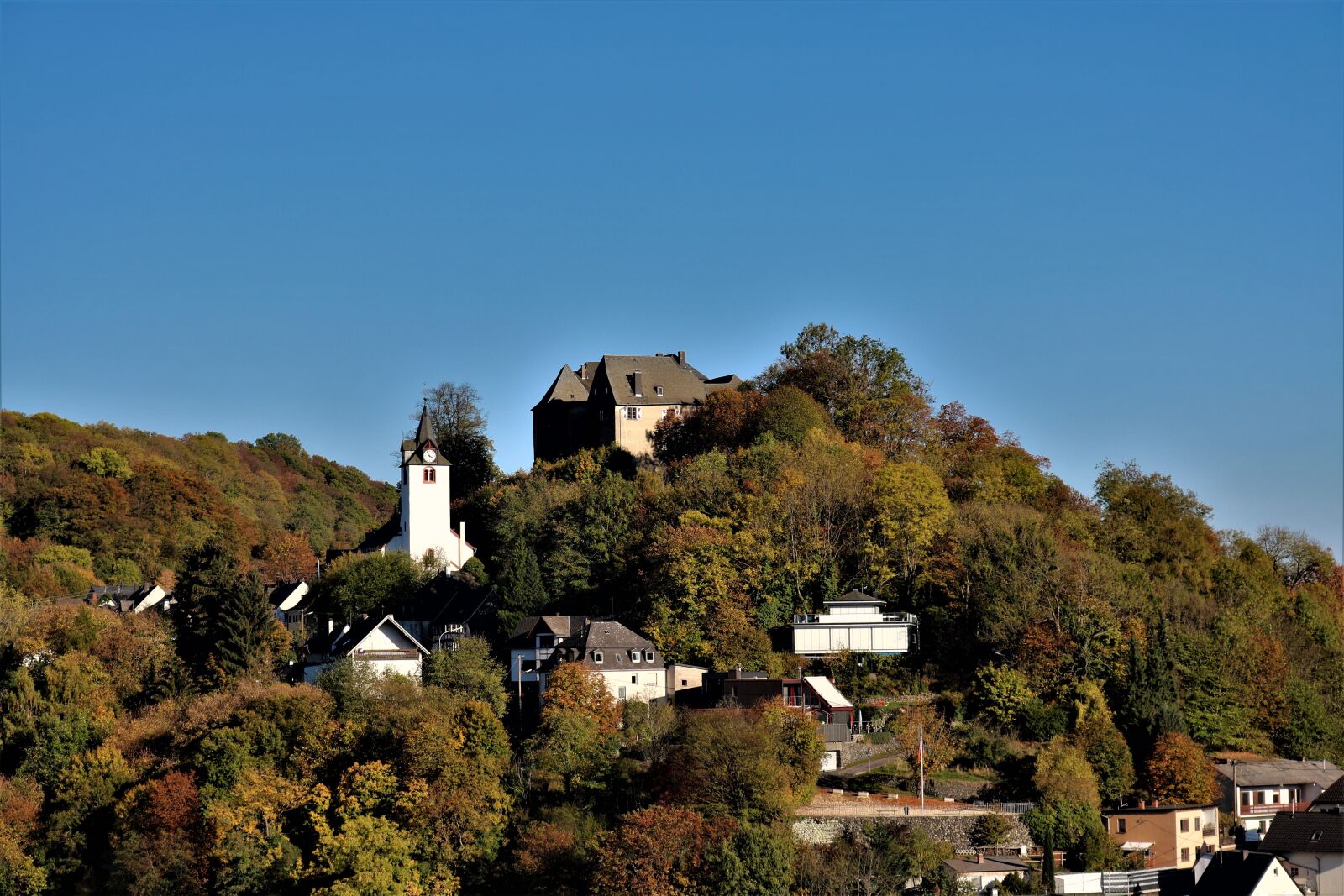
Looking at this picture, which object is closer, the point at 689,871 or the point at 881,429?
the point at 689,871

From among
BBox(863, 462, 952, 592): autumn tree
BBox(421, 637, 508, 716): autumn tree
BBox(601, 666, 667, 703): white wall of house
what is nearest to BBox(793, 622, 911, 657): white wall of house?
BBox(863, 462, 952, 592): autumn tree

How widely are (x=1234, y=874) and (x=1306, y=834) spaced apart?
3.17 meters

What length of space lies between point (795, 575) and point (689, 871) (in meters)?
14.2

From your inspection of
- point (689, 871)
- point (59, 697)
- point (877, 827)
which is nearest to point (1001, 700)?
point (877, 827)

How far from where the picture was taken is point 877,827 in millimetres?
46688

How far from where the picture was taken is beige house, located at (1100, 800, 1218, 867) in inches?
1948

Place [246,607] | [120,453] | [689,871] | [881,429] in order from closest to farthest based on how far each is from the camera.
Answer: [689,871]
[246,607]
[881,429]
[120,453]

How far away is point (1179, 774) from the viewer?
2008 inches

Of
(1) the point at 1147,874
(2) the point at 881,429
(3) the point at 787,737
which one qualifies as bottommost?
(1) the point at 1147,874

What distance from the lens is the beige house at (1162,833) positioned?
4947 centimetres

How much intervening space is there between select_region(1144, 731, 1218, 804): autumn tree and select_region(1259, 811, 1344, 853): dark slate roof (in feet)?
6.39

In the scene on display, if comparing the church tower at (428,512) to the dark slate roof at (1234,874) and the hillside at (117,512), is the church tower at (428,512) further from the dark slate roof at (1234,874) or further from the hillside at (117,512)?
the dark slate roof at (1234,874)

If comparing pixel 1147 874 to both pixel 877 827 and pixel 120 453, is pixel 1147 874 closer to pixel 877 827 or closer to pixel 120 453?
pixel 877 827

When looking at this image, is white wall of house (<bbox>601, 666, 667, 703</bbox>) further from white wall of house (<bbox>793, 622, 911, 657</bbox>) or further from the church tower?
the church tower
